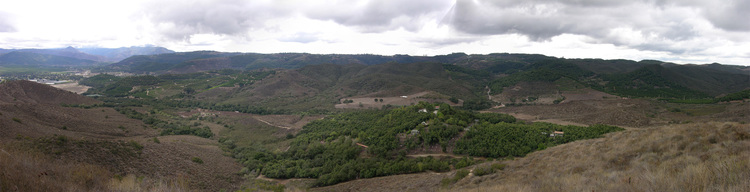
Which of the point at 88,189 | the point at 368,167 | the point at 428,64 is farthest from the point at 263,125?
the point at 428,64

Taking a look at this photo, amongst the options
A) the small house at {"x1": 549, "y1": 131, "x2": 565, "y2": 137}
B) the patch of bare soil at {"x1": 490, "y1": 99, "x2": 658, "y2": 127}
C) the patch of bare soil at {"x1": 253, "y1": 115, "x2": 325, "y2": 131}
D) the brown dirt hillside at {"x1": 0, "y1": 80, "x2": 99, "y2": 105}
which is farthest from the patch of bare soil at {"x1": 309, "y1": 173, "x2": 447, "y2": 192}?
the brown dirt hillside at {"x1": 0, "y1": 80, "x2": 99, "y2": 105}

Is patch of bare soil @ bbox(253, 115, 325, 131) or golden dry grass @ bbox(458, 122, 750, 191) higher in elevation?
golden dry grass @ bbox(458, 122, 750, 191)

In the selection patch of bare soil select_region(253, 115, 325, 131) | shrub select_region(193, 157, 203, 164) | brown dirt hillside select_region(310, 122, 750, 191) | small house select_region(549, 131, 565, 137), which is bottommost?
patch of bare soil select_region(253, 115, 325, 131)

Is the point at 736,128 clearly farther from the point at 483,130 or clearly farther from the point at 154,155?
the point at 154,155

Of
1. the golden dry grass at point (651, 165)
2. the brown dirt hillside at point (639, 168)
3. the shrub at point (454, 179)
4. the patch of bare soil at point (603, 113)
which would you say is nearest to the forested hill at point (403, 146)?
the brown dirt hillside at point (639, 168)

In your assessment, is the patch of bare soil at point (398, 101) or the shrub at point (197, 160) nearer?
the shrub at point (197, 160)

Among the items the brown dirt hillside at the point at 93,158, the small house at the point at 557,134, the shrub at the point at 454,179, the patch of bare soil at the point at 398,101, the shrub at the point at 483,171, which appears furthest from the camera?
the patch of bare soil at the point at 398,101

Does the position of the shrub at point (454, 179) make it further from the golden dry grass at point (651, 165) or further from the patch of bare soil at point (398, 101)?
the patch of bare soil at point (398, 101)

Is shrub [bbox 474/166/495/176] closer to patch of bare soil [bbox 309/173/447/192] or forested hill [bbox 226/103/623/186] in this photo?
patch of bare soil [bbox 309/173/447/192]
